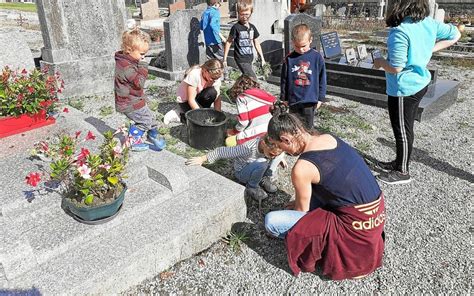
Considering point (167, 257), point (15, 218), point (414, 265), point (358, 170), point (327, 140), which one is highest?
point (327, 140)

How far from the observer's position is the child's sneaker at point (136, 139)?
154 inches

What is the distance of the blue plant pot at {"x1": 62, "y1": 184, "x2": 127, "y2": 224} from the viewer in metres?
2.67

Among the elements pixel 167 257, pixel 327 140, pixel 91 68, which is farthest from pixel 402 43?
pixel 91 68

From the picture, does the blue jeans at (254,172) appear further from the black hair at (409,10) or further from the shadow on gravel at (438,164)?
the shadow on gravel at (438,164)

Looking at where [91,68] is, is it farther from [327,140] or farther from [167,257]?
[327,140]

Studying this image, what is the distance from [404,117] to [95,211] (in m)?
3.01

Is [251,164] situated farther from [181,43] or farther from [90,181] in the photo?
[181,43]

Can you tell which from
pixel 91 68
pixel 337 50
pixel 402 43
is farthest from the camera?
pixel 337 50

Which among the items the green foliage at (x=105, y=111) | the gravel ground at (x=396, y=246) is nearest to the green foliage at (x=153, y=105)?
the green foliage at (x=105, y=111)

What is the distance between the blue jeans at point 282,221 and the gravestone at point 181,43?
5.62 meters

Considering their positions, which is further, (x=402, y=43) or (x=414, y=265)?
(x=402, y=43)

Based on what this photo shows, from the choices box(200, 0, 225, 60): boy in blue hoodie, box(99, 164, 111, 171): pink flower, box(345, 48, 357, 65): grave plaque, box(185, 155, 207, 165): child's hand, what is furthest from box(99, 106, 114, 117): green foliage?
box(345, 48, 357, 65): grave plaque

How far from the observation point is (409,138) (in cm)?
383

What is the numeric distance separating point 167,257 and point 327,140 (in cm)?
144
